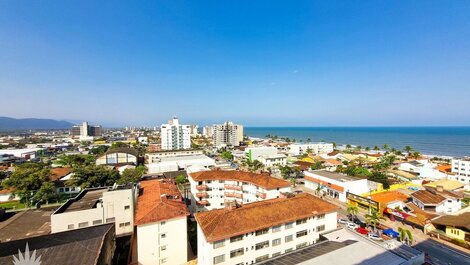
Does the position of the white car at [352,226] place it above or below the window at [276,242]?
below

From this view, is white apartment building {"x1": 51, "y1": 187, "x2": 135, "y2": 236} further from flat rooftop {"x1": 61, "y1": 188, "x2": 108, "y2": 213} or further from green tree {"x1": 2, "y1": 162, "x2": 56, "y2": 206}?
green tree {"x1": 2, "y1": 162, "x2": 56, "y2": 206}

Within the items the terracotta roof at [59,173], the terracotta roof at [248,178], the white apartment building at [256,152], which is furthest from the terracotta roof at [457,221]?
the terracotta roof at [59,173]

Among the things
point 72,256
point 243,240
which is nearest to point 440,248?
point 243,240

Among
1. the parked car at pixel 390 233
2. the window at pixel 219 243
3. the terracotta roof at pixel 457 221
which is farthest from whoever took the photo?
the parked car at pixel 390 233

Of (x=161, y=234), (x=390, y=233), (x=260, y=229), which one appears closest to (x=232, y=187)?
(x=161, y=234)

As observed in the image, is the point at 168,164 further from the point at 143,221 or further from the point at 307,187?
the point at 143,221

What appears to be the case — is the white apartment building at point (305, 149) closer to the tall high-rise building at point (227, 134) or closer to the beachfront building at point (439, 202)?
the tall high-rise building at point (227, 134)

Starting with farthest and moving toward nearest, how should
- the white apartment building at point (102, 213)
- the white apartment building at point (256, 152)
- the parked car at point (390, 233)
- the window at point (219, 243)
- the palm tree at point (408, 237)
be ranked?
1. the white apartment building at point (256, 152)
2. the parked car at point (390, 233)
3. the palm tree at point (408, 237)
4. the white apartment building at point (102, 213)
5. the window at point (219, 243)
